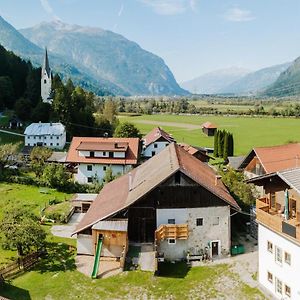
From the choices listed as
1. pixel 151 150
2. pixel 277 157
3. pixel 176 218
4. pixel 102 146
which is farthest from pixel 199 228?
pixel 151 150

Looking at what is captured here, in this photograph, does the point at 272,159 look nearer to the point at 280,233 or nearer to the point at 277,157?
the point at 277,157

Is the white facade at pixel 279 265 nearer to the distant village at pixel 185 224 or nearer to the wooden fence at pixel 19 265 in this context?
the distant village at pixel 185 224

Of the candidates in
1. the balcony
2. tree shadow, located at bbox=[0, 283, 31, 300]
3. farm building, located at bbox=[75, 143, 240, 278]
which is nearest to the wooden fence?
tree shadow, located at bbox=[0, 283, 31, 300]

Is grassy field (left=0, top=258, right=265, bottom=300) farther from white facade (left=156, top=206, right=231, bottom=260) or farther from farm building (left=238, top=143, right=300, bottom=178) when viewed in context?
farm building (left=238, top=143, right=300, bottom=178)

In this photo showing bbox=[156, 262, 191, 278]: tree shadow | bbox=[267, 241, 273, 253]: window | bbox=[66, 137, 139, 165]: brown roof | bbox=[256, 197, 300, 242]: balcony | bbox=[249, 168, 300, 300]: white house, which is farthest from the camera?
bbox=[66, 137, 139, 165]: brown roof

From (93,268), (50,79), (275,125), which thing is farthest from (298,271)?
(275,125)
